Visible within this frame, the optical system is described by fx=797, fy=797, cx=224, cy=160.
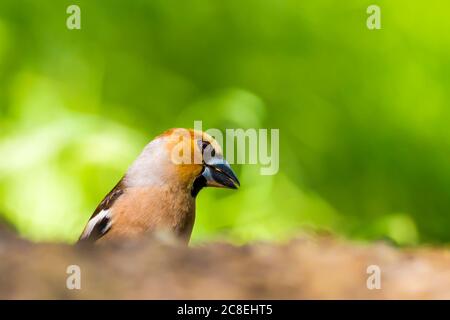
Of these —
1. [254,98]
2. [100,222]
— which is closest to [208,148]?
[100,222]

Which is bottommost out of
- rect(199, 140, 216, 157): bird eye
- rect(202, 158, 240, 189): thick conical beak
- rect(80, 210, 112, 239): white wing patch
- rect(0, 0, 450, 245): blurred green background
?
rect(80, 210, 112, 239): white wing patch

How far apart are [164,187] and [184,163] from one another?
90 millimetres

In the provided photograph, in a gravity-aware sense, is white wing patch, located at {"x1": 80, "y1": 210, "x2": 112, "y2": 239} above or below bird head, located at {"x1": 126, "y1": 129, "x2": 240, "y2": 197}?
below

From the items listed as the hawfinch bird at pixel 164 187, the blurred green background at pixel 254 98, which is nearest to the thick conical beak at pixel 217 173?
the hawfinch bird at pixel 164 187

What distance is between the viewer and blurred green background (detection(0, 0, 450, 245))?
3.23 m

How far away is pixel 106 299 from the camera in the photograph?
111 centimetres

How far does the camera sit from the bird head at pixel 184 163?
Answer: 202 centimetres

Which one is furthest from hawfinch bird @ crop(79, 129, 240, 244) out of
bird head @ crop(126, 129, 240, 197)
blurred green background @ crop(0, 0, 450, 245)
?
blurred green background @ crop(0, 0, 450, 245)

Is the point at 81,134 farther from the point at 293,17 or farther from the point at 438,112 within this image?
the point at 438,112

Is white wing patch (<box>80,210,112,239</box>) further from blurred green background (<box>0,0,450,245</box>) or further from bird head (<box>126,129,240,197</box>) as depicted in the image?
blurred green background (<box>0,0,450,245</box>)

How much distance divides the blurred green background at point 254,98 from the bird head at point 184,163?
1125mm
